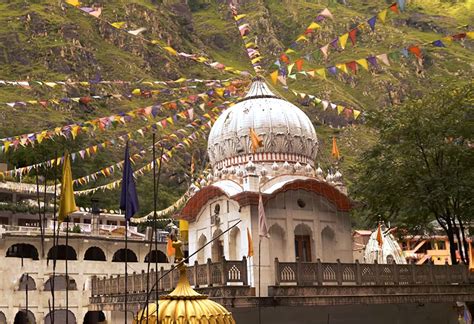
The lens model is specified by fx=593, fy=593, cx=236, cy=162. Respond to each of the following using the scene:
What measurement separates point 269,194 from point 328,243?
159 inches

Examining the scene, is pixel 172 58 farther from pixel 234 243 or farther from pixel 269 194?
pixel 269 194

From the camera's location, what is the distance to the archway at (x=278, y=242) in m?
23.8

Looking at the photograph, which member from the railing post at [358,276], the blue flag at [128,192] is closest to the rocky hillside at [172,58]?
the railing post at [358,276]

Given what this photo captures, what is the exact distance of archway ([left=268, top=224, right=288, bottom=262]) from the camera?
23.8 m

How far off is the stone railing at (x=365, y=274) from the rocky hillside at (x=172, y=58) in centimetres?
5084

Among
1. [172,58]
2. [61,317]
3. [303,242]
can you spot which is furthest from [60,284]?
[172,58]

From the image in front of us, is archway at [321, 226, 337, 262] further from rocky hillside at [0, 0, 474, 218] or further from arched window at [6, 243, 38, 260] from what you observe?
rocky hillside at [0, 0, 474, 218]

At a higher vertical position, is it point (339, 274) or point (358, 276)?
point (339, 274)

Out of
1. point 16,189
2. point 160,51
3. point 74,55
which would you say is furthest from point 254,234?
point 160,51

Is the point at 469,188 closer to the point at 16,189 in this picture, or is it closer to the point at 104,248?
the point at 104,248

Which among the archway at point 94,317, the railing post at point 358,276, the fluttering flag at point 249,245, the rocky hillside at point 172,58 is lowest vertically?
the archway at point 94,317

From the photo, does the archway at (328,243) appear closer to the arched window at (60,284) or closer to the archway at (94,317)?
the arched window at (60,284)

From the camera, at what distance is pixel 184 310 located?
33.6ft

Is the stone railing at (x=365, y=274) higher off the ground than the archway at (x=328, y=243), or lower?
lower
